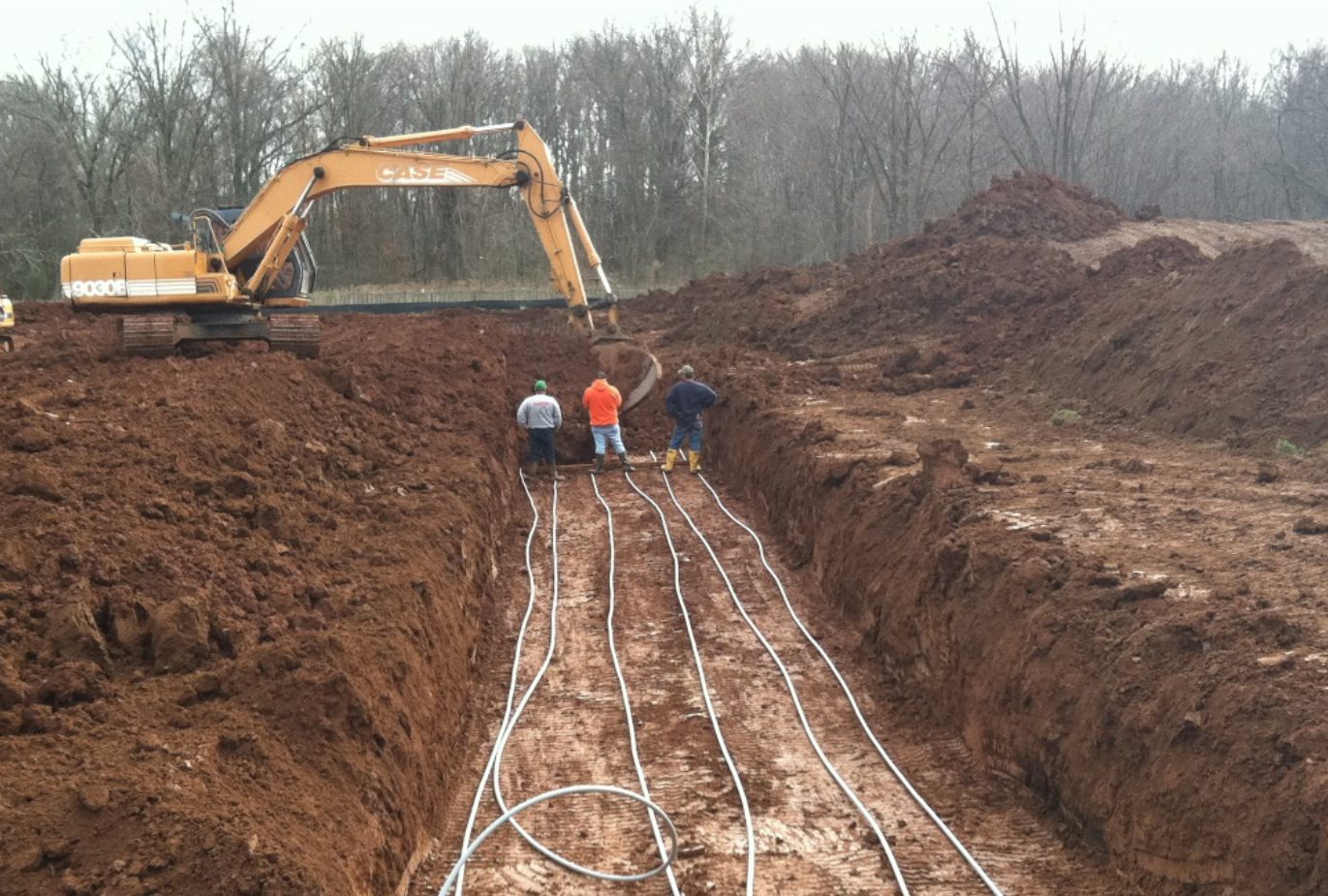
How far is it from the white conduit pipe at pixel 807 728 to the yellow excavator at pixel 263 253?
6.29 m

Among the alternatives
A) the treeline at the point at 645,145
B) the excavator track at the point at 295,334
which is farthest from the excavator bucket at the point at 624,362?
the treeline at the point at 645,145

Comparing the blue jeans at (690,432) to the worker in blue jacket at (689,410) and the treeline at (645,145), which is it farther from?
the treeline at (645,145)

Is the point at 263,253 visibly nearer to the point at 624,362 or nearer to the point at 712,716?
the point at 624,362

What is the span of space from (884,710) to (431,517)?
14.3 ft

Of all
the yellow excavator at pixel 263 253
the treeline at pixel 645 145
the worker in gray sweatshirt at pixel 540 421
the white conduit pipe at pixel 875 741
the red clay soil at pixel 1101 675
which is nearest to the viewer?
the red clay soil at pixel 1101 675

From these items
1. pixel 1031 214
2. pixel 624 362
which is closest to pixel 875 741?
pixel 624 362

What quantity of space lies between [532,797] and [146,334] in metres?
10.7

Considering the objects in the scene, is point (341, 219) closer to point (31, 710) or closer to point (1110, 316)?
point (1110, 316)

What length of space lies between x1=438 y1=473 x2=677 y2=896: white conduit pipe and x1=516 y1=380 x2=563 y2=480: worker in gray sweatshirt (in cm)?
188

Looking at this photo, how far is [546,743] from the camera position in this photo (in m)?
7.84

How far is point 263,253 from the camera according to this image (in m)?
16.0

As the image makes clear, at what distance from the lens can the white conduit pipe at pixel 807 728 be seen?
20.4ft

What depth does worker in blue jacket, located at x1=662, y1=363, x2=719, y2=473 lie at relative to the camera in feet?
50.7

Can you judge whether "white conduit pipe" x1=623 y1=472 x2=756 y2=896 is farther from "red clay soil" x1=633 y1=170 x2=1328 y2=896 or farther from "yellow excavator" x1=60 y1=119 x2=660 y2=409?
"yellow excavator" x1=60 y1=119 x2=660 y2=409
